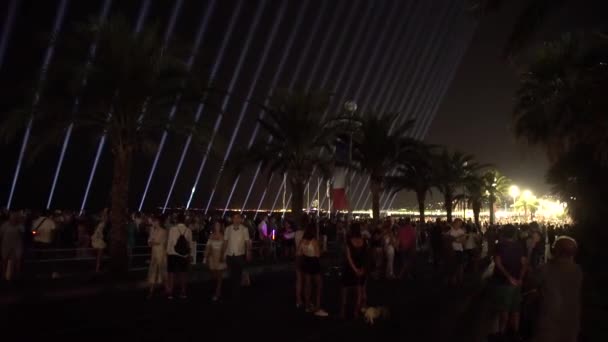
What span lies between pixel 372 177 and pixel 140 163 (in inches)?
618

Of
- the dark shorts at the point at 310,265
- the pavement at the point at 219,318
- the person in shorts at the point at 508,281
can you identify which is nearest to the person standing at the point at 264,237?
the pavement at the point at 219,318

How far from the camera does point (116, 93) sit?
479 inches

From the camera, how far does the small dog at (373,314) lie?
7129 millimetres

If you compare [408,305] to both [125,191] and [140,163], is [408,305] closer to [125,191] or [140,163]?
[125,191]

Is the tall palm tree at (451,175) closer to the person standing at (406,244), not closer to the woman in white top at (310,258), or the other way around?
the person standing at (406,244)

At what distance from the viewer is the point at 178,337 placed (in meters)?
6.13

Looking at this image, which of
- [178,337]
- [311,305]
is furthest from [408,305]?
[178,337]

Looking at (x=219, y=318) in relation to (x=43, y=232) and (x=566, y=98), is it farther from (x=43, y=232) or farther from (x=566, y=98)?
(x=566, y=98)

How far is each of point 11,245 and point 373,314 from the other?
6520 mm

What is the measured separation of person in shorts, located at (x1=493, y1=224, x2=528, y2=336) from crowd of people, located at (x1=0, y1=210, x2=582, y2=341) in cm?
1

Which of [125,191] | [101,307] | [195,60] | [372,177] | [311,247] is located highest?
[195,60]

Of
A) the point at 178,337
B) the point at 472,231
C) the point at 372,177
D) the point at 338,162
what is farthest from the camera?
the point at 372,177

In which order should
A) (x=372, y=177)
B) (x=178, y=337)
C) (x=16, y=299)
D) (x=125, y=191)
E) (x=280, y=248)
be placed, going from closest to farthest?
(x=178, y=337)
(x=16, y=299)
(x=125, y=191)
(x=280, y=248)
(x=372, y=177)

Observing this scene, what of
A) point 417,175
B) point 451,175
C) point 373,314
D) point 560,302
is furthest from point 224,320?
point 451,175
